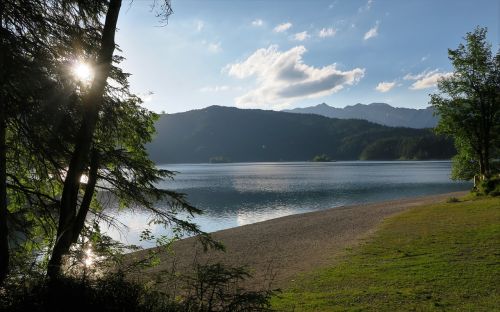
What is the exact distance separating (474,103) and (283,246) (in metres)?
24.6

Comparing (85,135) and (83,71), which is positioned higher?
(83,71)

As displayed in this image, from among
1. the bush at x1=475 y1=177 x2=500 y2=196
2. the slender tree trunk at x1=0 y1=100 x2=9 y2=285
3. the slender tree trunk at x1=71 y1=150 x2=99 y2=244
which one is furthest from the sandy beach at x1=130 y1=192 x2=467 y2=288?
the bush at x1=475 y1=177 x2=500 y2=196

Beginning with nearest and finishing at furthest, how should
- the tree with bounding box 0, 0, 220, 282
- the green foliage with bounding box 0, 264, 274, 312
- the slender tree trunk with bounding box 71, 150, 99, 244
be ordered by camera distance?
1. the green foliage with bounding box 0, 264, 274, 312
2. the tree with bounding box 0, 0, 220, 282
3. the slender tree trunk with bounding box 71, 150, 99, 244

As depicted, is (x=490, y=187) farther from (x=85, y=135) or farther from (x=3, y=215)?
(x=3, y=215)

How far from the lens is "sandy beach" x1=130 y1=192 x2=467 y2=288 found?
17.7m

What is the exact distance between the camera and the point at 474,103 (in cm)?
3519

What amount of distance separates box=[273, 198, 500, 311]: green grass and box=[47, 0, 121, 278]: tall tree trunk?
437 cm

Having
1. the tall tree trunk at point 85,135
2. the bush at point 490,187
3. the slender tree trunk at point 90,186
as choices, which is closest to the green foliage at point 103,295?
the tall tree trunk at point 85,135

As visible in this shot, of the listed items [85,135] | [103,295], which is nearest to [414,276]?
[103,295]

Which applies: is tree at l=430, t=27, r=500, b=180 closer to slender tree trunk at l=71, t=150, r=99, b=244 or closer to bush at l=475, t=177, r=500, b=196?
bush at l=475, t=177, r=500, b=196

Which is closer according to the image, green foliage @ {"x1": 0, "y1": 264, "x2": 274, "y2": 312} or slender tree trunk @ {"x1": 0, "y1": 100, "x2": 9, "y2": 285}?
green foliage @ {"x1": 0, "y1": 264, "x2": 274, "y2": 312}

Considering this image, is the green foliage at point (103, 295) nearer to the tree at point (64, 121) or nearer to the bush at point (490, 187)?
the tree at point (64, 121)

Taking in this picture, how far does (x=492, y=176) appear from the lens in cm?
3341

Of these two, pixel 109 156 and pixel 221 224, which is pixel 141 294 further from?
pixel 221 224
